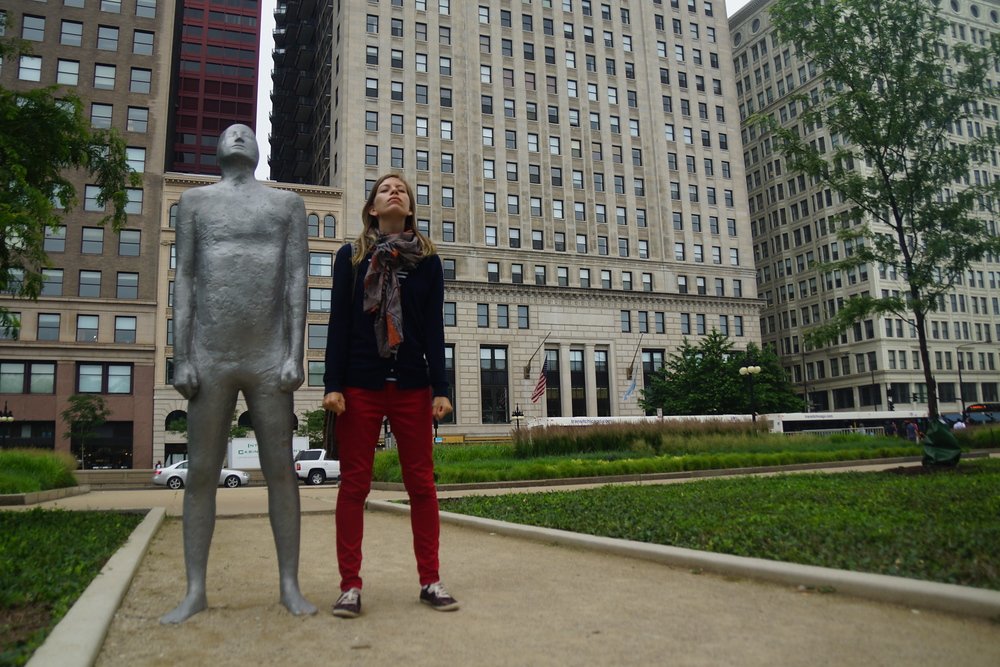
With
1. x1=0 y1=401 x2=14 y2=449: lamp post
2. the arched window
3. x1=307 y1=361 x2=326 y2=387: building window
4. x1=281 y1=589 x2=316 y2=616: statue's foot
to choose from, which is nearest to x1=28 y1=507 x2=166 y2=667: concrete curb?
x1=281 y1=589 x2=316 y2=616: statue's foot

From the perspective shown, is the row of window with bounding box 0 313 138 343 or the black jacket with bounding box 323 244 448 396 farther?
the row of window with bounding box 0 313 138 343

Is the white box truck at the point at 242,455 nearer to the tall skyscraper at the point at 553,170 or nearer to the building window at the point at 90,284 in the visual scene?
the building window at the point at 90,284

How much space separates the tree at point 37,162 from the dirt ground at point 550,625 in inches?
228

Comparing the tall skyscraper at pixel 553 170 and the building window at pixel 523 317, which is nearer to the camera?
the tall skyscraper at pixel 553 170

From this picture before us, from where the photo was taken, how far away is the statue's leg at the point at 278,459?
4.58 meters

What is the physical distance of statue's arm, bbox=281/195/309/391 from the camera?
4594 mm

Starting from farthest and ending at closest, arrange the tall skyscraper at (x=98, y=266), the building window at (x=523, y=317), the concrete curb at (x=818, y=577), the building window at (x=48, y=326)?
the building window at (x=523, y=317) → the building window at (x=48, y=326) → the tall skyscraper at (x=98, y=266) → the concrete curb at (x=818, y=577)

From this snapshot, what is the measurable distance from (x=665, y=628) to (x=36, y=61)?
6543cm

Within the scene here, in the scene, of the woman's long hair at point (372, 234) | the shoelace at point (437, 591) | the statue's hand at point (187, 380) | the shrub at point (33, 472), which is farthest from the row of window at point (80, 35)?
the shoelace at point (437, 591)

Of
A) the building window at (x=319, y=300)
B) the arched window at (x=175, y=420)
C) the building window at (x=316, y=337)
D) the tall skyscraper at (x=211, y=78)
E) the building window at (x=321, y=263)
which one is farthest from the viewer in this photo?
→ the tall skyscraper at (x=211, y=78)

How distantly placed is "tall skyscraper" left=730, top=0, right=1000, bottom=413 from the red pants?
8134 centimetres

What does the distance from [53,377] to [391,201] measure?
55730mm

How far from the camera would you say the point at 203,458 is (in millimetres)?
4531

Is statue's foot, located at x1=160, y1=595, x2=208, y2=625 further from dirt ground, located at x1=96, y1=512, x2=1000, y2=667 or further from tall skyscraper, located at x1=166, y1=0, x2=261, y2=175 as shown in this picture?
tall skyscraper, located at x1=166, y1=0, x2=261, y2=175
